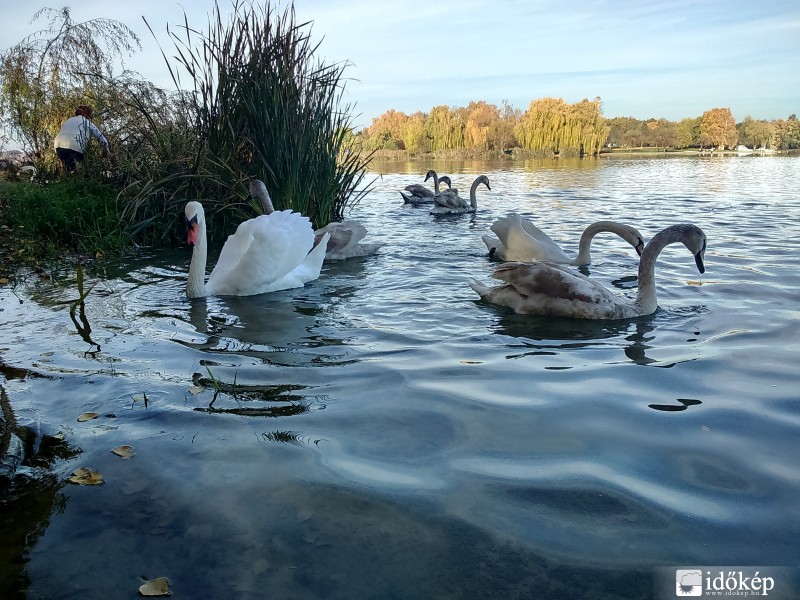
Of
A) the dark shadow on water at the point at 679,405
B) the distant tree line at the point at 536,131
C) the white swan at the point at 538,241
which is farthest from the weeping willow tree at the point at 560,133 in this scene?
the dark shadow on water at the point at 679,405

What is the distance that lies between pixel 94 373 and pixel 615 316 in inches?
154

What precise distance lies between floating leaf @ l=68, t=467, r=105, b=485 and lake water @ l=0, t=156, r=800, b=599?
39 mm

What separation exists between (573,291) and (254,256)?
2870mm

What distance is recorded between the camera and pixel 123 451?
3.07 metres

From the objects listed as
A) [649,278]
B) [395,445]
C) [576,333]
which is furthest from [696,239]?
[395,445]

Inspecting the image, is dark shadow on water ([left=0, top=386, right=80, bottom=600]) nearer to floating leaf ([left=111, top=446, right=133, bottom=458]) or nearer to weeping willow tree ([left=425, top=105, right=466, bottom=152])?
floating leaf ([left=111, top=446, right=133, bottom=458])

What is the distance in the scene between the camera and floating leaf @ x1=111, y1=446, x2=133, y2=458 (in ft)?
10.0

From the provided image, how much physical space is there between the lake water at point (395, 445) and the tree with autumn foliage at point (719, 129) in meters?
92.9

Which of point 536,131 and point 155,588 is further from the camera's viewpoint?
point 536,131

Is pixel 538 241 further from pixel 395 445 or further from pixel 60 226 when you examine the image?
pixel 60 226

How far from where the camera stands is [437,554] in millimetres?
2352

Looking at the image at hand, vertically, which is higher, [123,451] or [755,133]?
[755,133]

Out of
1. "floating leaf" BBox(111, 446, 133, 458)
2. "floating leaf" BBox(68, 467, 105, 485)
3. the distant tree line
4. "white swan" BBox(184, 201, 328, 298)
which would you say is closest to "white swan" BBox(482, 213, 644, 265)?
"white swan" BBox(184, 201, 328, 298)

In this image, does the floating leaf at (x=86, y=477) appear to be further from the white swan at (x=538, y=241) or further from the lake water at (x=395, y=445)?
the white swan at (x=538, y=241)
